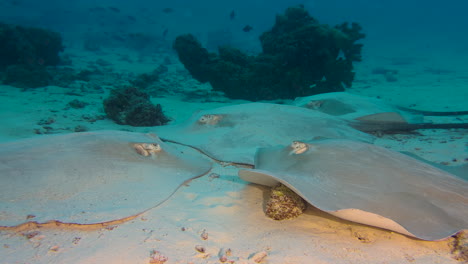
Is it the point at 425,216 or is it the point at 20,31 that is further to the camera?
the point at 20,31

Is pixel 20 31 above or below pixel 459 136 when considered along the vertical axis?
above

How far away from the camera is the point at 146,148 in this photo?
3.71 metres

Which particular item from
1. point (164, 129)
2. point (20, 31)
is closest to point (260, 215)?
point (164, 129)

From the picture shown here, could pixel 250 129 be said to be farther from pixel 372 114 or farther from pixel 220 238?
pixel 372 114

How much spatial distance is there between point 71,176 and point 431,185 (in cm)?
359

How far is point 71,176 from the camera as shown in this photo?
2.85 meters

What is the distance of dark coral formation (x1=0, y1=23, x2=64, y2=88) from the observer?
10766 mm

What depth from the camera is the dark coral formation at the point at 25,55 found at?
35.3 ft

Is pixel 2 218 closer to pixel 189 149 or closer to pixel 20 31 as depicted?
pixel 189 149

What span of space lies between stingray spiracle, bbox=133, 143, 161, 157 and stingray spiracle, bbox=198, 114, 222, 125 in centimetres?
183

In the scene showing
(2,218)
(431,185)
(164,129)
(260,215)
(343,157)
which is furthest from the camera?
(164,129)

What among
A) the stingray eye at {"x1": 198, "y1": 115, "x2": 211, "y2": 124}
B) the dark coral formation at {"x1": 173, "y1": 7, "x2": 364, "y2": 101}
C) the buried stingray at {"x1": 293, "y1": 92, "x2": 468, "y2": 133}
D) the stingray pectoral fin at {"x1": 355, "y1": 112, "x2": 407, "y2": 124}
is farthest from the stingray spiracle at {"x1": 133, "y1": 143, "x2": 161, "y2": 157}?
the dark coral formation at {"x1": 173, "y1": 7, "x2": 364, "y2": 101}

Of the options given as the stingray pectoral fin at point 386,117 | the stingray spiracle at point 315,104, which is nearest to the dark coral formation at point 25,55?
the stingray spiracle at point 315,104

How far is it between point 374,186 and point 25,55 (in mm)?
15190
